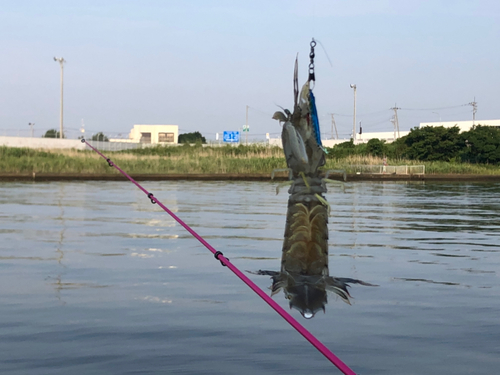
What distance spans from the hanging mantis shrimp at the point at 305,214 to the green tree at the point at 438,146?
54884 mm

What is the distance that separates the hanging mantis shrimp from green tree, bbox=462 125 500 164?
175 ft

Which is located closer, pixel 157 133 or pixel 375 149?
pixel 375 149

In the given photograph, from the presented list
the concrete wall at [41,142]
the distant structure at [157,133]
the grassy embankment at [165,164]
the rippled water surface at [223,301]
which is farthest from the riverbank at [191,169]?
the distant structure at [157,133]

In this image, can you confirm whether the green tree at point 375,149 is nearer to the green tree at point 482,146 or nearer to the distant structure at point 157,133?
the green tree at point 482,146

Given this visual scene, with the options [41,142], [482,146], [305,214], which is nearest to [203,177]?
[482,146]

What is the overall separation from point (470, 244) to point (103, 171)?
31224 millimetres

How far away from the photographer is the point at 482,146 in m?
59.2

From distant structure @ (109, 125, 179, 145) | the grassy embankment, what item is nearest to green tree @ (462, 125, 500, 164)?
the grassy embankment

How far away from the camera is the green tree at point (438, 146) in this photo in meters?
61.4

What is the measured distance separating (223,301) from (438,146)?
5512 centimetres

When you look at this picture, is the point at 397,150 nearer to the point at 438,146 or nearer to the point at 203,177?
the point at 438,146

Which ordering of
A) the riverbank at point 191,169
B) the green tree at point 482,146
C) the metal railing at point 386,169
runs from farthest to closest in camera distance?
the green tree at point 482,146 < the metal railing at point 386,169 < the riverbank at point 191,169

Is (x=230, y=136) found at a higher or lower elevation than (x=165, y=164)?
higher

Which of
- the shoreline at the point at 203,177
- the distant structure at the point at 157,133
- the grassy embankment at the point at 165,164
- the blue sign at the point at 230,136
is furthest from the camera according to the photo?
the distant structure at the point at 157,133
